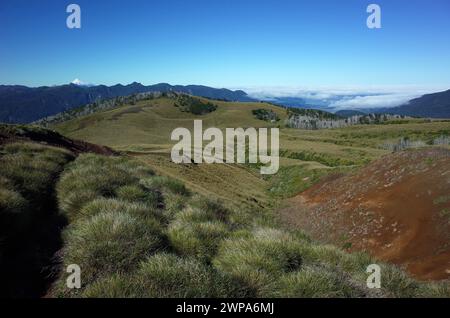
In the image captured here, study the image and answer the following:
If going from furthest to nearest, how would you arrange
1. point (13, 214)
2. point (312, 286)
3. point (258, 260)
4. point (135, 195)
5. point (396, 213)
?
1. point (396, 213)
2. point (135, 195)
3. point (13, 214)
4. point (258, 260)
5. point (312, 286)

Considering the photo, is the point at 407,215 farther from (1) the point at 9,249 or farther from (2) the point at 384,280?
(1) the point at 9,249

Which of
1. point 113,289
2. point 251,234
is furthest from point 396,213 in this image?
point 113,289

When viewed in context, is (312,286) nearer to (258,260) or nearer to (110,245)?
(258,260)

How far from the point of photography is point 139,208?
920cm

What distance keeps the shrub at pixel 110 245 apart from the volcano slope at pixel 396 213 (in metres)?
11.8

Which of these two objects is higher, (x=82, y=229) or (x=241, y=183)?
(x=82, y=229)

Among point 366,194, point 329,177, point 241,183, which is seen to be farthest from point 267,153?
point 366,194

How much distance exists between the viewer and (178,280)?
5582mm

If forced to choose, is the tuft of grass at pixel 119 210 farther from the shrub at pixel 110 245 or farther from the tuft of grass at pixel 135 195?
the tuft of grass at pixel 135 195

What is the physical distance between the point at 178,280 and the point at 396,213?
19.3 metres

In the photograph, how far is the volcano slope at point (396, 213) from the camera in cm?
1648

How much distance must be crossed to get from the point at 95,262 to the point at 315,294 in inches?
152

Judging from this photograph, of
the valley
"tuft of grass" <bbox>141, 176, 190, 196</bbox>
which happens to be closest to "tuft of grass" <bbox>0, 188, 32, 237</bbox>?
the valley
